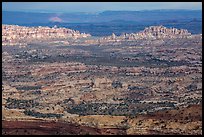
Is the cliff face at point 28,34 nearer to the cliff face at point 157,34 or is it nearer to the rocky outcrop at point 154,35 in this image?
the rocky outcrop at point 154,35

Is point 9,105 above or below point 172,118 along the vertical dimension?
below

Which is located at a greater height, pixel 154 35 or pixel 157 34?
pixel 157 34

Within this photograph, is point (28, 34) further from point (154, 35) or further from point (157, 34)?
point (157, 34)

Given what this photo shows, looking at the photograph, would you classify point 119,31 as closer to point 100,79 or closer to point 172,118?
point 100,79

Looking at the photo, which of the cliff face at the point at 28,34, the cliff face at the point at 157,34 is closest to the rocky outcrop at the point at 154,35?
the cliff face at the point at 157,34

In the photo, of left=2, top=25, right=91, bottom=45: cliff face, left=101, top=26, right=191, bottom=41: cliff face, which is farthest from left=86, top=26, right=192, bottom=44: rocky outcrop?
left=2, top=25, right=91, bottom=45: cliff face

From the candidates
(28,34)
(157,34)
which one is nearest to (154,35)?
(157,34)

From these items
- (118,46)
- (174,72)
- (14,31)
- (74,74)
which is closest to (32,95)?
(74,74)

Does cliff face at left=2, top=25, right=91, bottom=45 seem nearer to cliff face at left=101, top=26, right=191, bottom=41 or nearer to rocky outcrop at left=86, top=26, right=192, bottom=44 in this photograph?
rocky outcrop at left=86, top=26, right=192, bottom=44
